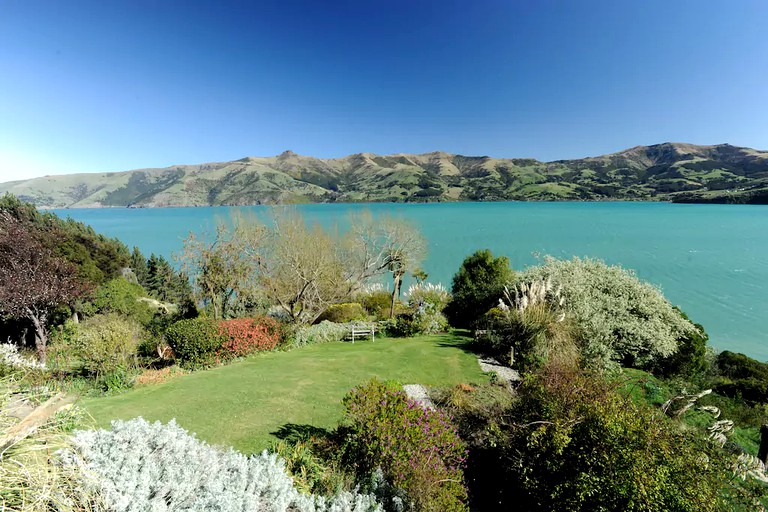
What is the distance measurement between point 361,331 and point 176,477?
13178 mm

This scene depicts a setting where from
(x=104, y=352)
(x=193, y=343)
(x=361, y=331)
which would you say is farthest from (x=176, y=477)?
(x=361, y=331)

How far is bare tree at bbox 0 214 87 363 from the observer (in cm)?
1415

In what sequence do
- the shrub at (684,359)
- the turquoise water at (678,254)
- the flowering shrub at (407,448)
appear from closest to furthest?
the flowering shrub at (407,448) → the shrub at (684,359) → the turquoise water at (678,254)

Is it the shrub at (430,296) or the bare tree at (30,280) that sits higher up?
the bare tree at (30,280)

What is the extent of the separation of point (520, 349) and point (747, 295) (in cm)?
3993

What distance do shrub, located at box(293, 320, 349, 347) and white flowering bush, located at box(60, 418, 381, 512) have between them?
12.0 metres

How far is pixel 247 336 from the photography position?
13797 millimetres

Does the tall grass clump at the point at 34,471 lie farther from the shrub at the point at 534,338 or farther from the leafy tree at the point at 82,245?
the leafy tree at the point at 82,245

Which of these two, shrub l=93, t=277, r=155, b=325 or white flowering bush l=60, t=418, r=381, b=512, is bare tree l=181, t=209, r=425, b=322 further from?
white flowering bush l=60, t=418, r=381, b=512

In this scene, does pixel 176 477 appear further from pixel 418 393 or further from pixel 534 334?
pixel 534 334

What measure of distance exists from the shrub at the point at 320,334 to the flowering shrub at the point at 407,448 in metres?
11.2

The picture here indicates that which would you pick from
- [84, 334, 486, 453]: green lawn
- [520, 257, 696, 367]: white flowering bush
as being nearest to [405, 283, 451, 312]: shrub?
[84, 334, 486, 453]: green lawn

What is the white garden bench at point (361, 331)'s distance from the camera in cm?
1648

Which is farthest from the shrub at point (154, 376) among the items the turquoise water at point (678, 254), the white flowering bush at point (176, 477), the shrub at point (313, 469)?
the turquoise water at point (678, 254)
